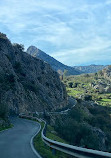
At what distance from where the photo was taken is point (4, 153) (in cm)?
962

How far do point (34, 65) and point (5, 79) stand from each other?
20.2 m

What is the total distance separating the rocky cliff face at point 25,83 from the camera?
1494 inches

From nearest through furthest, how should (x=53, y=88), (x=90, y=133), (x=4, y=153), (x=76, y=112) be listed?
(x=4, y=153) < (x=90, y=133) < (x=76, y=112) < (x=53, y=88)

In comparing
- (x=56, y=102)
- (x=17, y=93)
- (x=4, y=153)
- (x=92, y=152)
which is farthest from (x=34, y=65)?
(x=92, y=152)

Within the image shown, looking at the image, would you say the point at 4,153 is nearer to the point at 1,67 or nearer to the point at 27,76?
the point at 1,67

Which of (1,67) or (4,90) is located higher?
(1,67)

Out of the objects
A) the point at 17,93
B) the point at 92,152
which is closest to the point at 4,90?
the point at 17,93

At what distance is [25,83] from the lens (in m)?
47.7

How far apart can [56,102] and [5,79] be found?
725 inches

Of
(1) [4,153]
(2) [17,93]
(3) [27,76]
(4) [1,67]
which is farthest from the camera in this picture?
(3) [27,76]

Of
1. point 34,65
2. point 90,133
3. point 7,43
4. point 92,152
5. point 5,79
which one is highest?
point 7,43

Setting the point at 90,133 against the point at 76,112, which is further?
the point at 76,112

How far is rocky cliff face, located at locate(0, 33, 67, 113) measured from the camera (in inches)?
1494

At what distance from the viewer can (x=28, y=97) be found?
43.0 meters
